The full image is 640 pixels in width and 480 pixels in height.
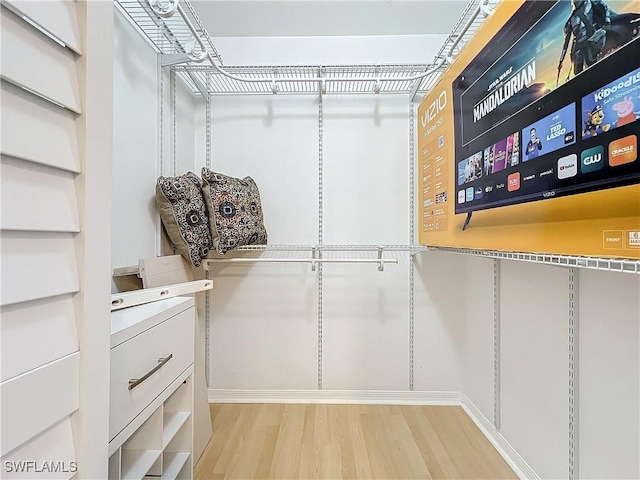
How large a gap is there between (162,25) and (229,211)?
3.31ft

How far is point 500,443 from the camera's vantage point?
5.70 feet

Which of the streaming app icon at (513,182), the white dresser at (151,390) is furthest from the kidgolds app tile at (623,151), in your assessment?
the white dresser at (151,390)

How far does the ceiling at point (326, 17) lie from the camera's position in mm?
1984

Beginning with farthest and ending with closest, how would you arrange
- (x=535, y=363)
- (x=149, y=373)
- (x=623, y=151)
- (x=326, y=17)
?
(x=326, y=17)
(x=535, y=363)
(x=149, y=373)
(x=623, y=151)

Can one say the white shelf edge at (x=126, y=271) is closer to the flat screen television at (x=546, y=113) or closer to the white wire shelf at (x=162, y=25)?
the white wire shelf at (x=162, y=25)

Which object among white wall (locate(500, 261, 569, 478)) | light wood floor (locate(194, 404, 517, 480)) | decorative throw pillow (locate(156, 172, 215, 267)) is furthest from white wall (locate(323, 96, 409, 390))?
decorative throw pillow (locate(156, 172, 215, 267))

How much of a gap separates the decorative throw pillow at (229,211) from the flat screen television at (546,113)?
3.90ft

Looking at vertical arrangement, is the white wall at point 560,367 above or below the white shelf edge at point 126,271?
below

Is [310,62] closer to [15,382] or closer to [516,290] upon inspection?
[516,290]

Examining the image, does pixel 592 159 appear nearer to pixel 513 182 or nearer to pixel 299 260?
pixel 513 182

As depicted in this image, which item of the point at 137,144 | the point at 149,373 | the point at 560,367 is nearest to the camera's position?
the point at 149,373

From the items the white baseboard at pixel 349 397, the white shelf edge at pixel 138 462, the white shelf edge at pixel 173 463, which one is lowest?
the white baseboard at pixel 349 397

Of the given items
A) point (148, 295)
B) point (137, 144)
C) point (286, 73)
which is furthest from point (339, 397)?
point (286, 73)

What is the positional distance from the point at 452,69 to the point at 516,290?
1.06 meters
